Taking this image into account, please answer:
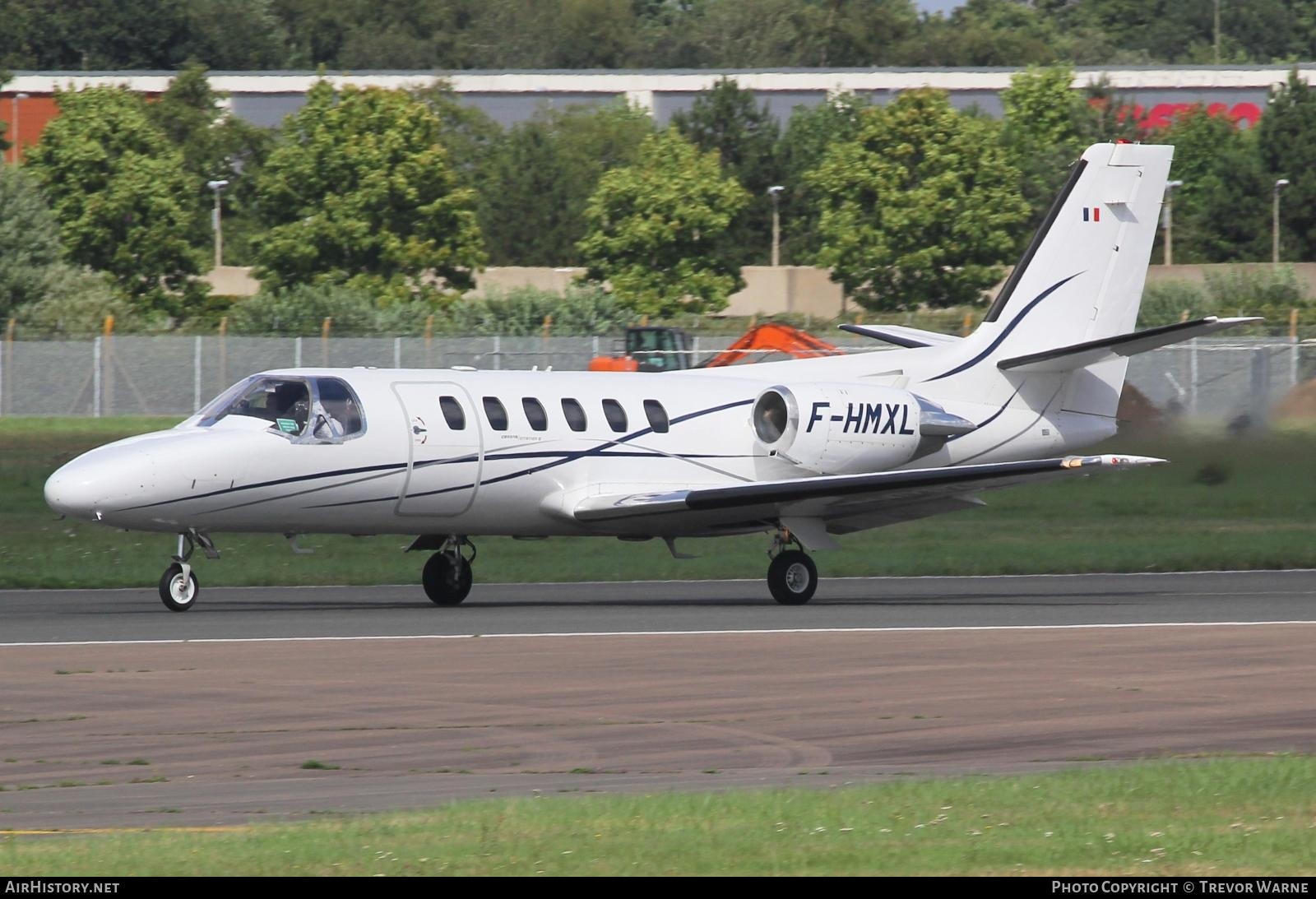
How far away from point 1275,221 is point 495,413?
6928cm

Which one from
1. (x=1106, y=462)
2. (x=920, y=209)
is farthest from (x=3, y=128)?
(x=1106, y=462)

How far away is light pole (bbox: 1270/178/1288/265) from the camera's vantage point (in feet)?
281

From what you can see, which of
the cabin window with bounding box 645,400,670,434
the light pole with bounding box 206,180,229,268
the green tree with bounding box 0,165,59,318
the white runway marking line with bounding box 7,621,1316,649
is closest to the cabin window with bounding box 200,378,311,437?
the white runway marking line with bounding box 7,621,1316,649

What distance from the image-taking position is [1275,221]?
8612cm

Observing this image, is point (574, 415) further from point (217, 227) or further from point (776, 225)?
point (217, 227)

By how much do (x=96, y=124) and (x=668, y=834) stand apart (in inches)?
3173

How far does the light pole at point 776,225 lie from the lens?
3632 inches

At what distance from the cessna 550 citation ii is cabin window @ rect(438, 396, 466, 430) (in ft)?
0.08

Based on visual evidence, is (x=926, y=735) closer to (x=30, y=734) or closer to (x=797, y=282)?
(x=30, y=734)

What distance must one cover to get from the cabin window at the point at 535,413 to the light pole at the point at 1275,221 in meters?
66.2

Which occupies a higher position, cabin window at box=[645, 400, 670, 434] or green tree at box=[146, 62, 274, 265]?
green tree at box=[146, 62, 274, 265]

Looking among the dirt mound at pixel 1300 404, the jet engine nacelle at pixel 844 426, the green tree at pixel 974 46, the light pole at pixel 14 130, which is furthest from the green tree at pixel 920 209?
the jet engine nacelle at pixel 844 426

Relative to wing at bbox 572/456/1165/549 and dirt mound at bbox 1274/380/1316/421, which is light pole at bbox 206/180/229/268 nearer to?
dirt mound at bbox 1274/380/1316/421

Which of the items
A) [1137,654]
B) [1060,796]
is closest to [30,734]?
[1060,796]
